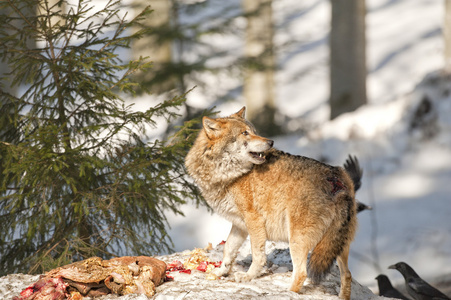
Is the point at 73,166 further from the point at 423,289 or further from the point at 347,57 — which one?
the point at 347,57

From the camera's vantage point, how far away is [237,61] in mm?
13812

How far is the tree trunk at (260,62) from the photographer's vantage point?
14125 millimetres

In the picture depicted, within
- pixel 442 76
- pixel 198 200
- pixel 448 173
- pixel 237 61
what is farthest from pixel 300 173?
pixel 237 61

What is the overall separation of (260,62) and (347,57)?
2218 mm

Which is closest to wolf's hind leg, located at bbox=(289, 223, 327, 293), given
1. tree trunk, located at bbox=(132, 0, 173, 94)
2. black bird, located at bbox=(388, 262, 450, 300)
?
black bird, located at bbox=(388, 262, 450, 300)

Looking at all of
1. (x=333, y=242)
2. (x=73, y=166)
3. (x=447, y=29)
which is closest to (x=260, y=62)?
(x=447, y=29)

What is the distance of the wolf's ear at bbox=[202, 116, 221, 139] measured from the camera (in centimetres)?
547

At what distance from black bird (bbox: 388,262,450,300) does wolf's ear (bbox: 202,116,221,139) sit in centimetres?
352

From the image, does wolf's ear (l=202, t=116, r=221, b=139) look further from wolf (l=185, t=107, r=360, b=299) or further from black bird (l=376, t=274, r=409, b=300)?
black bird (l=376, t=274, r=409, b=300)

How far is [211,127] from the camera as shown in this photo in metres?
5.50

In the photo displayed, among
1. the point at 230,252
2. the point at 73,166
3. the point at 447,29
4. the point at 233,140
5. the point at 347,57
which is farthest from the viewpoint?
the point at 347,57

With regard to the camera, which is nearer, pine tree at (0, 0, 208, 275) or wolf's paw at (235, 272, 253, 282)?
wolf's paw at (235, 272, 253, 282)

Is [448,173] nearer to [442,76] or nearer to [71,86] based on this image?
[442,76]

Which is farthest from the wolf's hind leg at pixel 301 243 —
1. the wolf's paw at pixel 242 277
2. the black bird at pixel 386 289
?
the black bird at pixel 386 289
